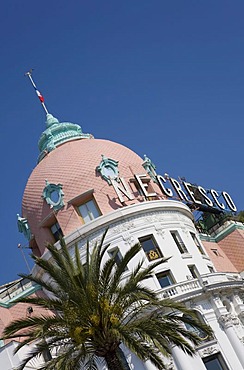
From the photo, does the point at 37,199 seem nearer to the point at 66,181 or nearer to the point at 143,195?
the point at 66,181

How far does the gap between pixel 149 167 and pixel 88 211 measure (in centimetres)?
681

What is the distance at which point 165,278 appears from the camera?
3934cm

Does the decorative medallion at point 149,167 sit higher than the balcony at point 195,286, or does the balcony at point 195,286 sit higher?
the decorative medallion at point 149,167

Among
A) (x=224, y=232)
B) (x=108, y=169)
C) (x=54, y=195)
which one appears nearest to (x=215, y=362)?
(x=108, y=169)

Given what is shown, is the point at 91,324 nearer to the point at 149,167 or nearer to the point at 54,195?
the point at 54,195

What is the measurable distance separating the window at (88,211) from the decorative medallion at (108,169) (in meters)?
1.99

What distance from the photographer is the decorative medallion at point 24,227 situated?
44781mm

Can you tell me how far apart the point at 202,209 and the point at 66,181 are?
54.4ft

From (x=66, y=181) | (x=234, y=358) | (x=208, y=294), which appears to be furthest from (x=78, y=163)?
(x=234, y=358)

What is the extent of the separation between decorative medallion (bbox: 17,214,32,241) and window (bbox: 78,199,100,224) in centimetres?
484

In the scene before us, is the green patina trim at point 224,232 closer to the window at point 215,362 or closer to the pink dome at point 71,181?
the pink dome at point 71,181

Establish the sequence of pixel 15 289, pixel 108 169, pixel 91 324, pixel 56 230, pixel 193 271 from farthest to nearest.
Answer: pixel 15 289
pixel 108 169
pixel 56 230
pixel 193 271
pixel 91 324

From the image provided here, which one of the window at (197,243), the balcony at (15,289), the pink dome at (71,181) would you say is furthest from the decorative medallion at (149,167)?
the balcony at (15,289)

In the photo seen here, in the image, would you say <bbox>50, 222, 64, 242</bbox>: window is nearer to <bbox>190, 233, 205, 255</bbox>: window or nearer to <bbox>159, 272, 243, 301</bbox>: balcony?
<bbox>159, 272, 243, 301</bbox>: balcony
